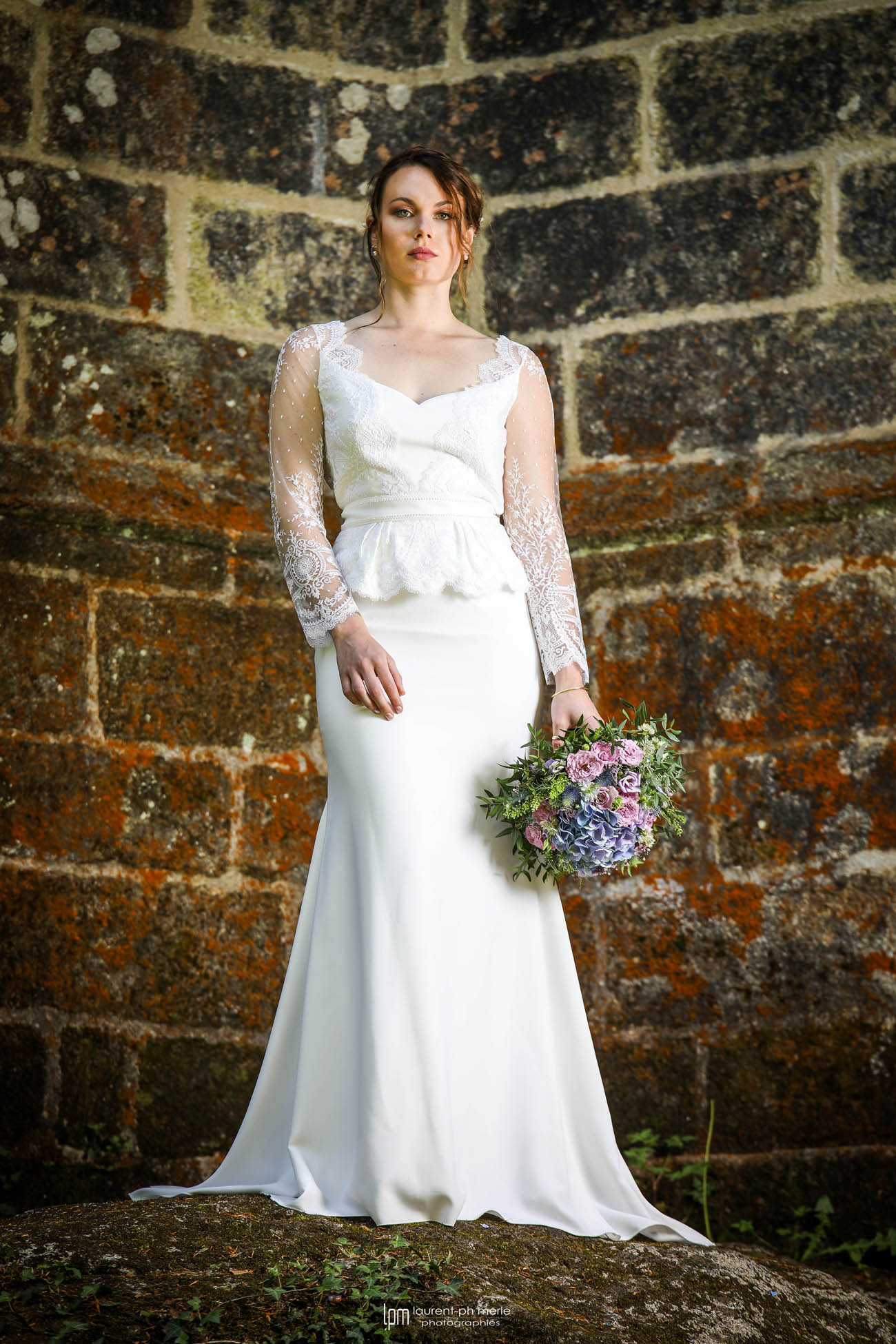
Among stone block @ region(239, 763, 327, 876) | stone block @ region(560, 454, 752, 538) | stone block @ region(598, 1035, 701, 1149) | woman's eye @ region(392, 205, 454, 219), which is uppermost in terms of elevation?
woman's eye @ region(392, 205, 454, 219)

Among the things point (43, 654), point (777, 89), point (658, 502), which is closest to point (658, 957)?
point (658, 502)

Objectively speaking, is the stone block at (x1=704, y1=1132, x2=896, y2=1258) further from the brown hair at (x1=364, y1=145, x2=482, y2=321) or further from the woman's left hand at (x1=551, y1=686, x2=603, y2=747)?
the brown hair at (x1=364, y1=145, x2=482, y2=321)

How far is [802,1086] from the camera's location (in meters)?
4.12

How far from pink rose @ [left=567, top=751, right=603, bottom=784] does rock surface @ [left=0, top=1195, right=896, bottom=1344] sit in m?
1.05

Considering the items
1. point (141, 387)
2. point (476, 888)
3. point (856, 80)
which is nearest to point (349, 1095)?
point (476, 888)

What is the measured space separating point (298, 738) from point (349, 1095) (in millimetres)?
1642

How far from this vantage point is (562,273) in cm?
463

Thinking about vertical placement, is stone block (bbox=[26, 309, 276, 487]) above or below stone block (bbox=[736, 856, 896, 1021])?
above

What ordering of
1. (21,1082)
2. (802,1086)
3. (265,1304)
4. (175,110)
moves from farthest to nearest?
(175,110) → (802,1086) → (21,1082) → (265,1304)

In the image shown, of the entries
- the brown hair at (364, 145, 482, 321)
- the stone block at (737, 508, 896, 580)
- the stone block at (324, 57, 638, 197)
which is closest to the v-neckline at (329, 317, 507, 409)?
the brown hair at (364, 145, 482, 321)

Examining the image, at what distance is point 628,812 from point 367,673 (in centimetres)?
71

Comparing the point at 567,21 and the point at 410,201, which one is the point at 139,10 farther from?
the point at 410,201

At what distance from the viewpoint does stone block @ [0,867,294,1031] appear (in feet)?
13.3

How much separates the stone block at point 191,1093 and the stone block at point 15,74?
3100 mm
